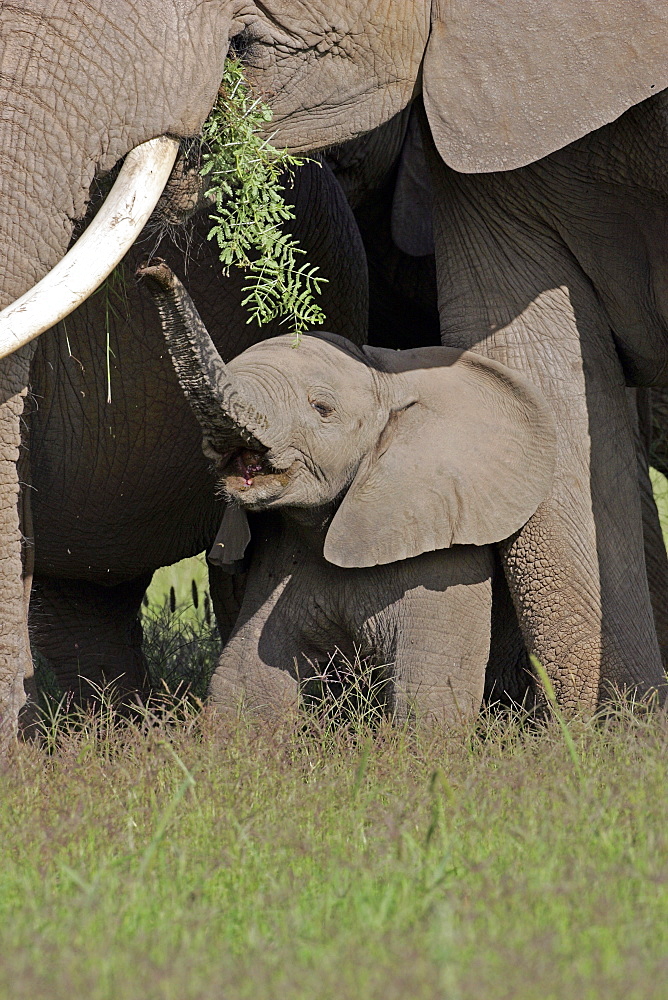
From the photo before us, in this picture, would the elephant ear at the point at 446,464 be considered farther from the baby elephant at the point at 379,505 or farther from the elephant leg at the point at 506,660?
the elephant leg at the point at 506,660

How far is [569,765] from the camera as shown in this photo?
3.20m

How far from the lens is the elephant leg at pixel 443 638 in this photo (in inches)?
152

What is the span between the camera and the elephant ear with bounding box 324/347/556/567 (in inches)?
153

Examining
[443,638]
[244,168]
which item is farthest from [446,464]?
[244,168]

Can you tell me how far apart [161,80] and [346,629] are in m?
1.50

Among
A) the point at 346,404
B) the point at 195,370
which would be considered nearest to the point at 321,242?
the point at 346,404

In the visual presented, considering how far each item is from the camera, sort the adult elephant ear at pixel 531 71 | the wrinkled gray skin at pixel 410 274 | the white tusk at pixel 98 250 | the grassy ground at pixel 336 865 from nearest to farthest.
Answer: the grassy ground at pixel 336 865 < the white tusk at pixel 98 250 < the adult elephant ear at pixel 531 71 < the wrinkled gray skin at pixel 410 274

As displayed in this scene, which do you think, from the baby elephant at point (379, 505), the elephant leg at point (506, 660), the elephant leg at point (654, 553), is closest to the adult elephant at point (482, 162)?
the baby elephant at point (379, 505)

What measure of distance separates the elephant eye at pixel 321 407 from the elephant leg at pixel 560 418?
0.51 m

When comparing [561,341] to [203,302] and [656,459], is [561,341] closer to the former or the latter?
[203,302]

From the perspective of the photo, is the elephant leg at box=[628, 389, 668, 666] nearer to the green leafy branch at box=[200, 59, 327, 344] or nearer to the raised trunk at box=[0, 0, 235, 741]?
the green leafy branch at box=[200, 59, 327, 344]

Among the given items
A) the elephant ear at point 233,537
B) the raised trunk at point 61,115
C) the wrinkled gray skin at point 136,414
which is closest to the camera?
the raised trunk at point 61,115

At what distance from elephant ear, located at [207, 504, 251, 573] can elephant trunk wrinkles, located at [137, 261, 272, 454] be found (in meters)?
0.48

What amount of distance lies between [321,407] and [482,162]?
71 centimetres
